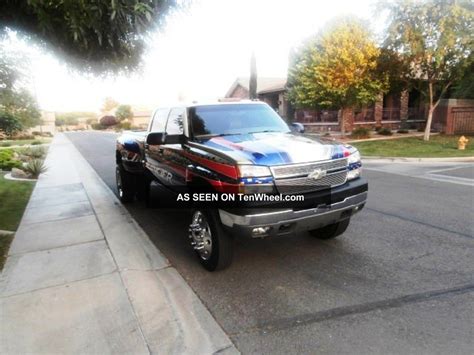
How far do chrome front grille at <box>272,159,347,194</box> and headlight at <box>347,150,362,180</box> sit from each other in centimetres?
16

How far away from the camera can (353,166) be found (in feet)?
15.0

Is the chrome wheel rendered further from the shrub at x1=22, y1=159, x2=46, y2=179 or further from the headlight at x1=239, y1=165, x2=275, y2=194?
the shrub at x1=22, y1=159, x2=46, y2=179

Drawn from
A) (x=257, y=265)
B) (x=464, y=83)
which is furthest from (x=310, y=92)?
(x=257, y=265)

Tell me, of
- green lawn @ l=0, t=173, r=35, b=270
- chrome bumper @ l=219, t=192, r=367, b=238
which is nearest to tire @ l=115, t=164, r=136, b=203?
green lawn @ l=0, t=173, r=35, b=270

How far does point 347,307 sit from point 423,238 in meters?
2.46

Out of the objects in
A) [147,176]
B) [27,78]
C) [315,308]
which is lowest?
[315,308]

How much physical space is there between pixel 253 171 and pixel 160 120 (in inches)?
125

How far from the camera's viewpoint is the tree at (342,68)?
63.2 feet

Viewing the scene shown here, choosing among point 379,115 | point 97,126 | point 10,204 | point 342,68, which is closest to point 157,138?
point 10,204

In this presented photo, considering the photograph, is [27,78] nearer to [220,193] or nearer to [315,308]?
[220,193]

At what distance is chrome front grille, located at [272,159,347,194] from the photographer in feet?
12.7

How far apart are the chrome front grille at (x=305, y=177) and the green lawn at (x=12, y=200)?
4815 millimetres

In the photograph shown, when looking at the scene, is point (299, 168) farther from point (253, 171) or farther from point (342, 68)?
point (342, 68)

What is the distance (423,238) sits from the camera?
211 inches
